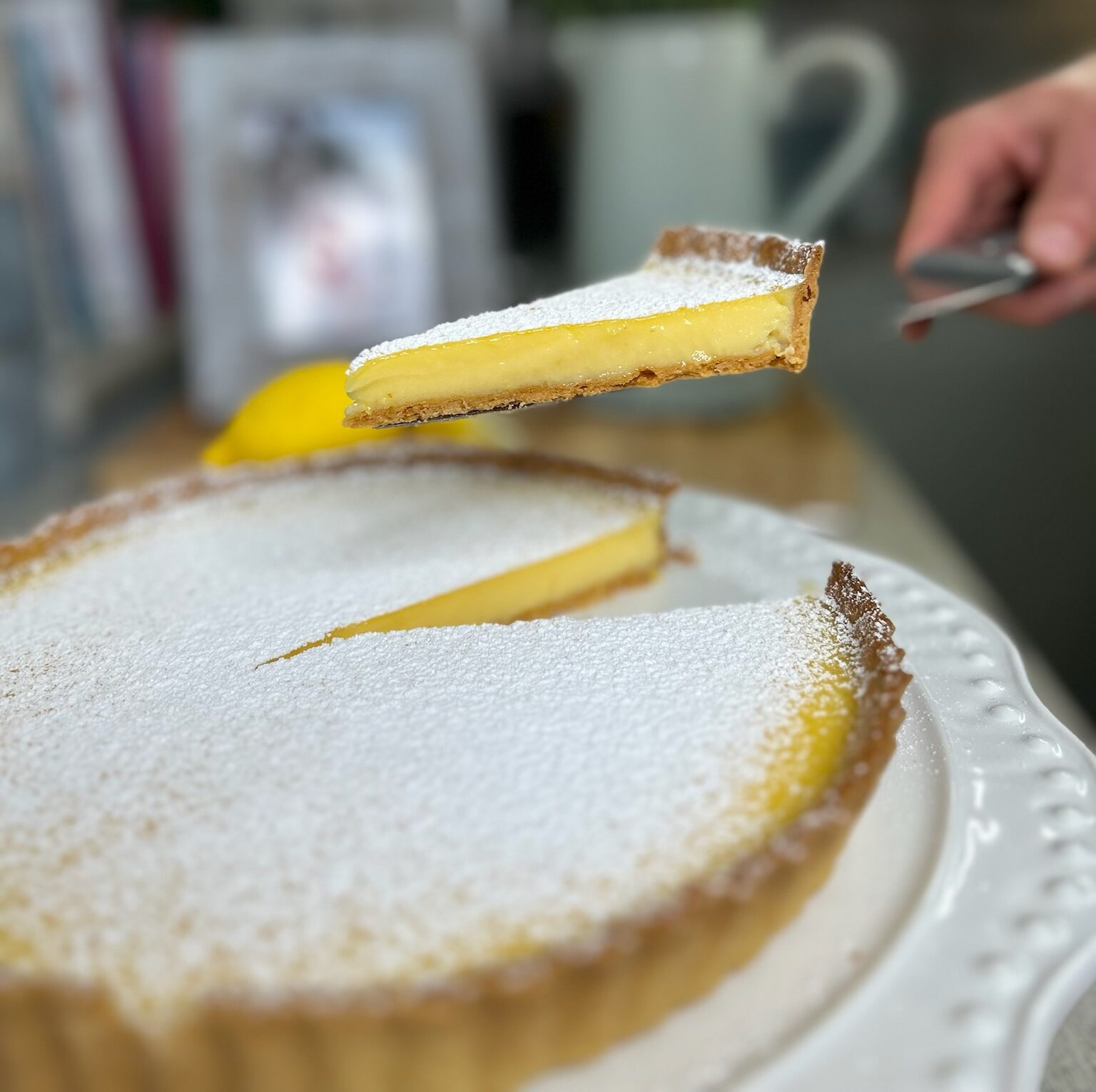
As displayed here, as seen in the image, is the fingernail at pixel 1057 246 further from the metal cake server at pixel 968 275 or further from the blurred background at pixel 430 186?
the blurred background at pixel 430 186

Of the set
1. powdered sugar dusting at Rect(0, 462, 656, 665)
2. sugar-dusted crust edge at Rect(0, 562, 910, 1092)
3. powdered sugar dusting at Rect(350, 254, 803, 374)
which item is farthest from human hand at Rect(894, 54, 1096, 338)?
sugar-dusted crust edge at Rect(0, 562, 910, 1092)

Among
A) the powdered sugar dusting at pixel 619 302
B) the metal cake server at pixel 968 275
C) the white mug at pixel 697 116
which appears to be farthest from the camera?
the white mug at pixel 697 116

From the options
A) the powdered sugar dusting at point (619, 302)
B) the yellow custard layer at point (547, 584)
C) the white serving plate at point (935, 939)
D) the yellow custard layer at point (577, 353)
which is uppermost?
the powdered sugar dusting at point (619, 302)

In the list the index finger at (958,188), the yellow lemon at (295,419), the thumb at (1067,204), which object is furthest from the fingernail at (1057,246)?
the yellow lemon at (295,419)

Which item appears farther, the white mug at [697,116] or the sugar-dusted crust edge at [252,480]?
the white mug at [697,116]

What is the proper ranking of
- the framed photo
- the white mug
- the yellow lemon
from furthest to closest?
1. the framed photo
2. the white mug
3. the yellow lemon

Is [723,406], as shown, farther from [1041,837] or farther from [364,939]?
[364,939]

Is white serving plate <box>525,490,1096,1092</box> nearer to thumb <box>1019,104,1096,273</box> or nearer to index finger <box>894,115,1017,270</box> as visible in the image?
thumb <box>1019,104,1096,273</box>

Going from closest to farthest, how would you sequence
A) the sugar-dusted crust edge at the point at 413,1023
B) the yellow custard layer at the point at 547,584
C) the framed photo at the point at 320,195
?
1. the sugar-dusted crust edge at the point at 413,1023
2. the yellow custard layer at the point at 547,584
3. the framed photo at the point at 320,195
